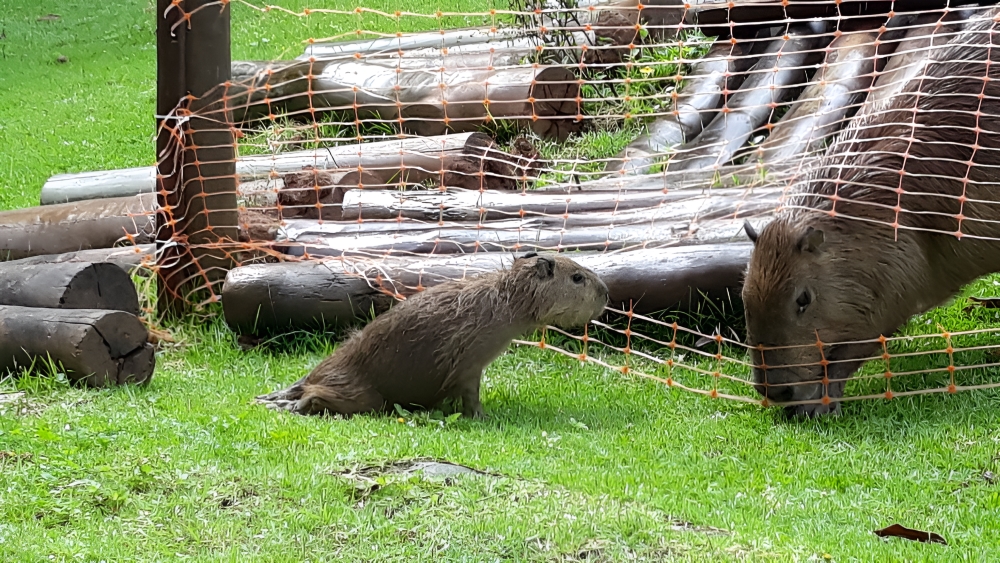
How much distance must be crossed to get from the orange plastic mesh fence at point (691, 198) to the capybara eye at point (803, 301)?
1cm

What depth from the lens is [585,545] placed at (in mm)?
3467

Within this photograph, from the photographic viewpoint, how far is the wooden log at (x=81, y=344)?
5.55 meters

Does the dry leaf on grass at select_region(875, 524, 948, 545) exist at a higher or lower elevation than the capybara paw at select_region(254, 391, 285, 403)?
higher

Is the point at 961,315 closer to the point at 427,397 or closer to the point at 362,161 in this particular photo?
the point at 427,397

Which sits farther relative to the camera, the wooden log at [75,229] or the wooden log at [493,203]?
the wooden log at [75,229]

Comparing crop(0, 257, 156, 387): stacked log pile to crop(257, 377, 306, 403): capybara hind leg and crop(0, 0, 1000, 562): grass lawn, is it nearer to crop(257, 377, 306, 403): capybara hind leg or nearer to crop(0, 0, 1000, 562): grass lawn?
crop(0, 0, 1000, 562): grass lawn

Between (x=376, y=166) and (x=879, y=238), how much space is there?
13.7ft

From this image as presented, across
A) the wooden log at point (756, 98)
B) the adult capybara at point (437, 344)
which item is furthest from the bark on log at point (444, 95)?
the adult capybara at point (437, 344)

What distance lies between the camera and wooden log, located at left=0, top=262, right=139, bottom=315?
6027mm

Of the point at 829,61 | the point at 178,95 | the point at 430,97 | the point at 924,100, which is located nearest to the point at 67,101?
the point at 430,97

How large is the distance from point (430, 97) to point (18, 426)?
614 centimetres

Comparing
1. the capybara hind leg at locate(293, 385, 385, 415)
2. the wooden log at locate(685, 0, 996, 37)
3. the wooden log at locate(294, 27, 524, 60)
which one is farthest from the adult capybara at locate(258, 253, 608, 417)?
the wooden log at locate(294, 27, 524, 60)

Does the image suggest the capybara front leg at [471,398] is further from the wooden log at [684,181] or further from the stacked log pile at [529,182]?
the wooden log at [684,181]

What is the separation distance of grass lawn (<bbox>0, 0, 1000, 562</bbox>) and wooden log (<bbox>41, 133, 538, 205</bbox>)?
6.65 ft
